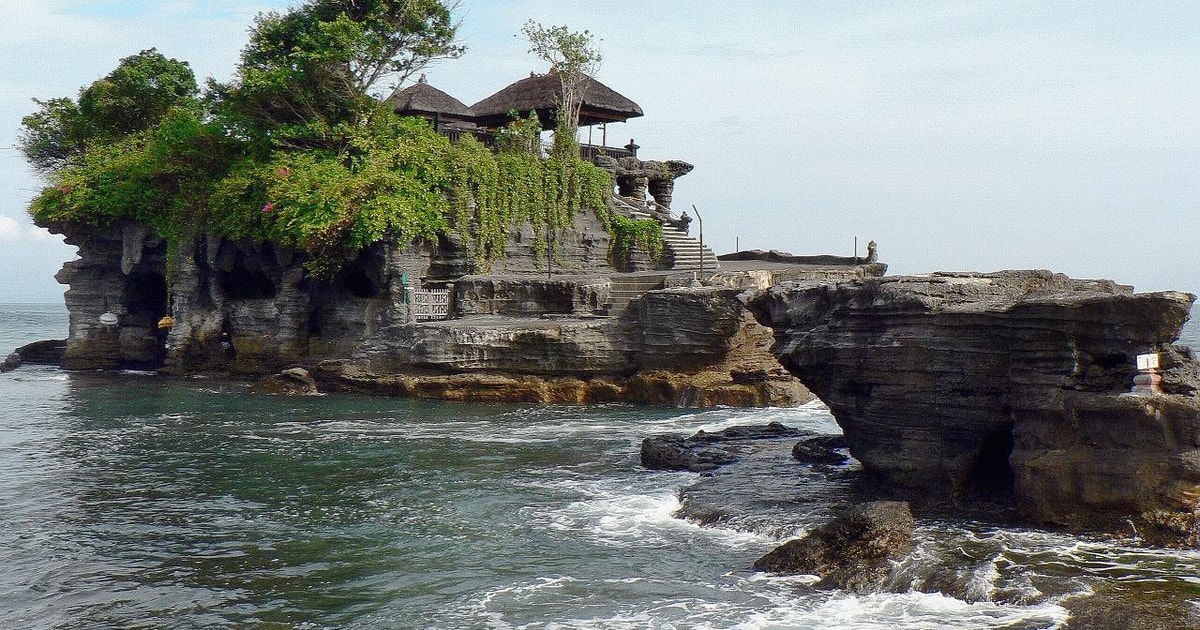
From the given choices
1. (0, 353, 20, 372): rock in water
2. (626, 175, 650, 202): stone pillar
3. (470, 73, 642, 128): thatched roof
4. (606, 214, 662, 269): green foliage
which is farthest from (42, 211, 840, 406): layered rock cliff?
(470, 73, 642, 128): thatched roof

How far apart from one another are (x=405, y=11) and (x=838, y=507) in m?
22.6

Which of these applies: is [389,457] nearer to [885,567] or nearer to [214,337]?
[885,567]

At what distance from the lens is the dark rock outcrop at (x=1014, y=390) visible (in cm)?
1007

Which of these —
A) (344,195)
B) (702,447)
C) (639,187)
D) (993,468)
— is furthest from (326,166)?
(993,468)

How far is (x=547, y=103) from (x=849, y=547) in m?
27.0

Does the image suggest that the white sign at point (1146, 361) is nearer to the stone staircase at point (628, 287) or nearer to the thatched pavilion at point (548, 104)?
the stone staircase at point (628, 287)

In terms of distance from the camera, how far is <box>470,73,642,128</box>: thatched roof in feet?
116

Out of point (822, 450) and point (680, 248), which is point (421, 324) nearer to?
point (680, 248)

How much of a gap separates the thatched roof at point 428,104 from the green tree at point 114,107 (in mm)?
6961

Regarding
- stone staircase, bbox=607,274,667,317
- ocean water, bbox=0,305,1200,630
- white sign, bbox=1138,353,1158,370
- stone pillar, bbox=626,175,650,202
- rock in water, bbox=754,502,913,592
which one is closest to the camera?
ocean water, bbox=0,305,1200,630

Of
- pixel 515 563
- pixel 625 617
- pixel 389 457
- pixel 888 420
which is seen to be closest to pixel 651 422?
pixel 389 457

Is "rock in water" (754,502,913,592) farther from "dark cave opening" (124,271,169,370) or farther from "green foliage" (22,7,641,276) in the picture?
"dark cave opening" (124,271,169,370)

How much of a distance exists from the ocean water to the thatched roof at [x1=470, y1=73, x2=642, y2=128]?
1902 cm

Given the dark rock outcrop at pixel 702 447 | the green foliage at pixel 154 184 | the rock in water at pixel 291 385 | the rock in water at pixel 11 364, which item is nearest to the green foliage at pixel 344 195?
the green foliage at pixel 154 184
